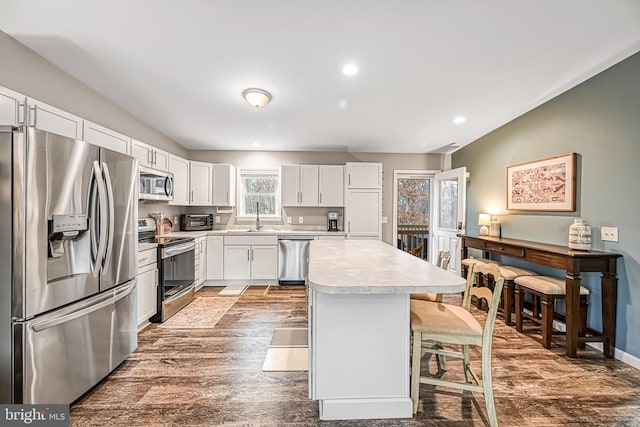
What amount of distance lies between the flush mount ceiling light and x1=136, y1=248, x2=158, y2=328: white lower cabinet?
1.85m

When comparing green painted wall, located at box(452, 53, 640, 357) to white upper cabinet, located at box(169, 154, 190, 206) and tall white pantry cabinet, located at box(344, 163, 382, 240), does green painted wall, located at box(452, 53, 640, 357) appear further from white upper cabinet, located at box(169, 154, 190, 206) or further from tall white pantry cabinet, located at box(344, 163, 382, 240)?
white upper cabinet, located at box(169, 154, 190, 206)

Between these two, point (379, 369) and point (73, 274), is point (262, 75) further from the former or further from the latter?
point (379, 369)

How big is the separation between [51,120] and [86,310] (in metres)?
1.39

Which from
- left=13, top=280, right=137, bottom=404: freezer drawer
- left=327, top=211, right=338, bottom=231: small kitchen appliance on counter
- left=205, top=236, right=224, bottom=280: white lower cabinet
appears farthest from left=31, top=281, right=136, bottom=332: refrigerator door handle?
left=327, top=211, right=338, bottom=231: small kitchen appliance on counter

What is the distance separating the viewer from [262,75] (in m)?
2.71

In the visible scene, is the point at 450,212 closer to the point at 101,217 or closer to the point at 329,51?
the point at 329,51

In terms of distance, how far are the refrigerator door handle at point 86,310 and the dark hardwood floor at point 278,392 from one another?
22.9 inches

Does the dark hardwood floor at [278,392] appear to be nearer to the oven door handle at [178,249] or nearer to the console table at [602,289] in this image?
the console table at [602,289]

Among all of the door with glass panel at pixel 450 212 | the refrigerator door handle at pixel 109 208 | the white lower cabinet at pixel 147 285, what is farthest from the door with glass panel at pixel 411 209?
the refrigerator door handle at pixel 109 208

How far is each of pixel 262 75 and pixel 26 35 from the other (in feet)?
5.39

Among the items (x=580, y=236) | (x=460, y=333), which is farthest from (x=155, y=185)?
(x=580, y=236)

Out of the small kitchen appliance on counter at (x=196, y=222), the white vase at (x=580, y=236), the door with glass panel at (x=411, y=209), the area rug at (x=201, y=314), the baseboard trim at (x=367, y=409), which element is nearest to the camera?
the baseboard trim at (x=367, y=409)

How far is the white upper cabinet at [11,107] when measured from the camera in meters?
1.85

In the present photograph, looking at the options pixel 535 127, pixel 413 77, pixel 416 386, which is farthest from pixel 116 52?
pixel 535 127
